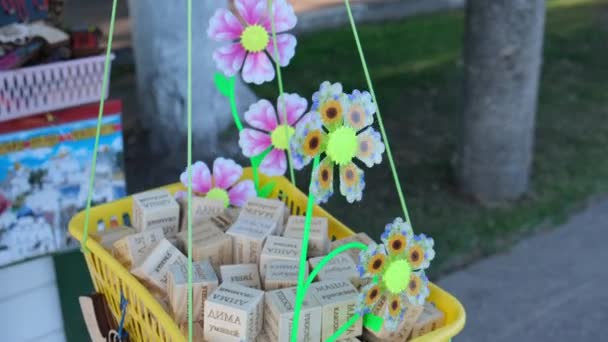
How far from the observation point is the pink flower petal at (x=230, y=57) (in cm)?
165

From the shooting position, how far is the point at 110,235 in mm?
1642

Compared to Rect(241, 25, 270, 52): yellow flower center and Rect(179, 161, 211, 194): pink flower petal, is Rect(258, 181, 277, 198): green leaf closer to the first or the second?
Rect(179, 161, 211, 194): pink flower petal

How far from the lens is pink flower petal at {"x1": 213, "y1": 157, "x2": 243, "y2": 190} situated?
181 cm

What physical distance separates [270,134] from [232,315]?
0.52 m

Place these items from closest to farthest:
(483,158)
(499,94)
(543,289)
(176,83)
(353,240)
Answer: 1. (353,240)
2. (543,289)
3. (499,94)
4. (483,158)
5. (176,83)

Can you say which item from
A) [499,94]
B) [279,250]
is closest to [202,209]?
[279,250]

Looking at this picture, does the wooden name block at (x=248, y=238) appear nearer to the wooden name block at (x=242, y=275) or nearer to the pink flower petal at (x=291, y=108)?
the wooden name block at (x=242, y=275)

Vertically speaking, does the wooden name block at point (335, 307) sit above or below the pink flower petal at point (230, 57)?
below

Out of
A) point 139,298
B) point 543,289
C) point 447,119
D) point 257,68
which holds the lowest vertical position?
point 543,289

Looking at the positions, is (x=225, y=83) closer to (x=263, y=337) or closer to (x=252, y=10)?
(x=252, y=10)

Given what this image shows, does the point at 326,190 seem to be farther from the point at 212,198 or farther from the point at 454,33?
the point at 454,33

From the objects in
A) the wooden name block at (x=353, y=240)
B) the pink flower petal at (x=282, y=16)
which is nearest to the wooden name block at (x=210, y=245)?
the wooden name block at (x=353, y=240)

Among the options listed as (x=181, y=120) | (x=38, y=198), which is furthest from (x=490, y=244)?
(x=38, y=198)

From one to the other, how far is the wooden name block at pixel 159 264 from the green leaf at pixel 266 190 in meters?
0.42
